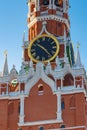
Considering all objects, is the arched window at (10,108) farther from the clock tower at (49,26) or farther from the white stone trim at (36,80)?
the clock tower at (49,26)

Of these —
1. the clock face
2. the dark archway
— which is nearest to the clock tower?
the clock face

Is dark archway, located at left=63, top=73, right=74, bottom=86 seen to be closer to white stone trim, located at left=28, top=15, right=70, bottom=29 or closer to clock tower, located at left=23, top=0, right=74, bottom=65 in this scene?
clock tower, located at left=23, top=0, right=74, bottom=65

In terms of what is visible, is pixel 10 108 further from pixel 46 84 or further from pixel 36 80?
pixel 46 84

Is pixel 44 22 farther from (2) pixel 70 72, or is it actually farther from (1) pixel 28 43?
(2) pixel 70 72

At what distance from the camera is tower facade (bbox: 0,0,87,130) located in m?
41.8

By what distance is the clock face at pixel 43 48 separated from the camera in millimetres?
45344

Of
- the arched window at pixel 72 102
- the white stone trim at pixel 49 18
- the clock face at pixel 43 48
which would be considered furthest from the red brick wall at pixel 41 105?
the white stone trim at pixel 49 18

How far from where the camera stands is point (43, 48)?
1794 inches

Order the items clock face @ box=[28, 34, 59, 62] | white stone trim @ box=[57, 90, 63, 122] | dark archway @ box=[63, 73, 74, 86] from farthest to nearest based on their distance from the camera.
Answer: clock face @ box=[28, 34, 59, 62] → dark archway @ box=[63, 73, 74, 86] → white stone trim @ box=[57, 90, 63, 122]

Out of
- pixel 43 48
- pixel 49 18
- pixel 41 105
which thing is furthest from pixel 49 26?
pixel 41 105

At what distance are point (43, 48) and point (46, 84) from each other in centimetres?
374

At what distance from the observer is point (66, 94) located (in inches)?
1671

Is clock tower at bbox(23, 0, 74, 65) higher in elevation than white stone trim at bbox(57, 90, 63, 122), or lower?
higher

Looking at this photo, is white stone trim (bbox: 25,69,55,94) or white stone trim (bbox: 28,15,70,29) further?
white stone trim (bbox: 28,15,70,29)
